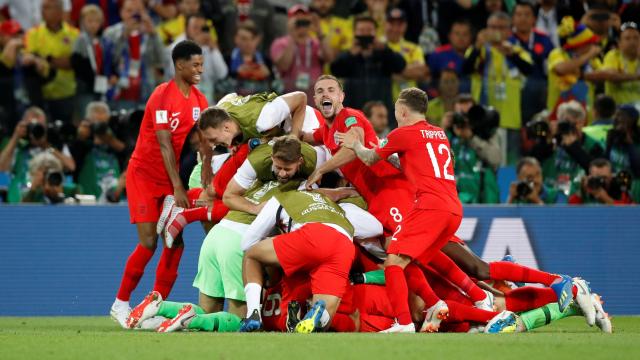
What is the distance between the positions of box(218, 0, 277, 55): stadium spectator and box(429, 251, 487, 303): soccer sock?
655 cm

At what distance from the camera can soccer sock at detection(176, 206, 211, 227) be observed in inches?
430

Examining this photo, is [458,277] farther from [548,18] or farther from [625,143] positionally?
[548,18]

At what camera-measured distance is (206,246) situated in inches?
391

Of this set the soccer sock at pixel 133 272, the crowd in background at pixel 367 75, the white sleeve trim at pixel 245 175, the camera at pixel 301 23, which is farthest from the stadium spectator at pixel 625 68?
the soccer sock at pixel 133 272

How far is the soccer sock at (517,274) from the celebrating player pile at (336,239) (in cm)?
1

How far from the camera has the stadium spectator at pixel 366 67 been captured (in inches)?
534

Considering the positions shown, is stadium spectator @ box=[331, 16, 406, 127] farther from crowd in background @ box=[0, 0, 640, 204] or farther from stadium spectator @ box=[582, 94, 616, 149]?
stadium spectator @ box=[582, 94, 616, 149]

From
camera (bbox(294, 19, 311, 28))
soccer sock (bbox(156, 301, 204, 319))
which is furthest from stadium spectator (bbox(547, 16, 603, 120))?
soccer sock (bbox(156, 301, 204, 319))

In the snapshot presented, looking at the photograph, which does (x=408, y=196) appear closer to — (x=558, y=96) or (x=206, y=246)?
(x=206, y=246)

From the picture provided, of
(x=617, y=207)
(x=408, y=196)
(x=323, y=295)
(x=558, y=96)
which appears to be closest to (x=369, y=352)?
(x=323, y=295)

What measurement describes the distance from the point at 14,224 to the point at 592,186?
253 inches

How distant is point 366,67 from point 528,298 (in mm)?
4956

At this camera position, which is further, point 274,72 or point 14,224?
point 274,72

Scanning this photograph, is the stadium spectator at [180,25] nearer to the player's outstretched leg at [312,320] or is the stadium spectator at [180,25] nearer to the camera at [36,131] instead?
the camera at [36,131]
